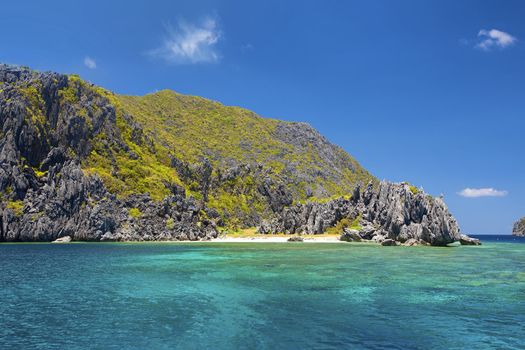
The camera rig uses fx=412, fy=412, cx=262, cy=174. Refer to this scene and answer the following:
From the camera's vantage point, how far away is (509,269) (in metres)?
61.4

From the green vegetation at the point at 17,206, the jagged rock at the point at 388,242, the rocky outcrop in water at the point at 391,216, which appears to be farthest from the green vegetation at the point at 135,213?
the jagged rock at the point at 388,242

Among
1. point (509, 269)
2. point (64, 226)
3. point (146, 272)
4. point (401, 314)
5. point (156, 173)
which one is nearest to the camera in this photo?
point (401, 314)

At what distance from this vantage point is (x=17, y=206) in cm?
13625

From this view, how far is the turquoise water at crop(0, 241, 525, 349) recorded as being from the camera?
2481cm

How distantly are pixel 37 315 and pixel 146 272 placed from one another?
2600 cm

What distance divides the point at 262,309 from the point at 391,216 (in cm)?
10172

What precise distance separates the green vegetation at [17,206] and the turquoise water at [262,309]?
286ft

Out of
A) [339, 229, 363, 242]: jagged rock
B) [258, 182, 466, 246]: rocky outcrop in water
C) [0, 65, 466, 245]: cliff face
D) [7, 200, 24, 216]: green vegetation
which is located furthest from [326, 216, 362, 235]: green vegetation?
[7, 200, 24, 216]: green vegetation

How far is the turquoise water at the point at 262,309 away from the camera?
24812 mm

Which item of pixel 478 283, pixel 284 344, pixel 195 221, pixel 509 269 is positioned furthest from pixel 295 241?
pixel 284 344

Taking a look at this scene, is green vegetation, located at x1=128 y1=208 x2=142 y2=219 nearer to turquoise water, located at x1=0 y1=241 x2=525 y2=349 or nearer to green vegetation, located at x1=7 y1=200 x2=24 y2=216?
green vegetation, located at x1=7 y1=200 x2=24 y2=216

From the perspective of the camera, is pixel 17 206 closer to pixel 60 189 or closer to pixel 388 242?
pixel 60 189

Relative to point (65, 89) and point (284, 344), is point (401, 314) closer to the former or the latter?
point (284, 344)

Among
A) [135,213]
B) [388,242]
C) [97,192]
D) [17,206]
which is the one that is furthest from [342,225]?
[17,206]
